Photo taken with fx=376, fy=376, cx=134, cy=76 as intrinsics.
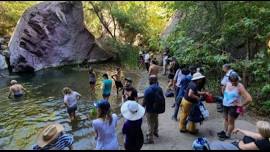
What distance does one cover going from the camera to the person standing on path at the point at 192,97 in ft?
33.2

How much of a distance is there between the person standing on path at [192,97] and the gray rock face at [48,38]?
20.5 meters

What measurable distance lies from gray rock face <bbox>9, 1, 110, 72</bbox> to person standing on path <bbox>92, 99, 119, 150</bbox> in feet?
75.7

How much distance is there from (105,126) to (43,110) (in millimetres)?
10041

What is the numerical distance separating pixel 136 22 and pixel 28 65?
34.4 ft

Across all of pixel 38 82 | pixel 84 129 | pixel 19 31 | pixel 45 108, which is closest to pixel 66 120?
pixel 84 129

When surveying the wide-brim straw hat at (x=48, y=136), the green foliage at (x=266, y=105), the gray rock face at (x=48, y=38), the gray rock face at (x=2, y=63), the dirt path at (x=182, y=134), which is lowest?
the dirt path at (x=182, y=134)

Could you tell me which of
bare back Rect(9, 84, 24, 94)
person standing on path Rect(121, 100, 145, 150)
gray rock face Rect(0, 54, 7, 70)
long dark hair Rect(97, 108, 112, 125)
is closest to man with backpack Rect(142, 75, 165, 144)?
person standing on path Rect(121, 100, 145, 150)

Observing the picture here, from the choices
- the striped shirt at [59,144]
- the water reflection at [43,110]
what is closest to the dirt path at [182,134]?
the water reflection at [43,110]

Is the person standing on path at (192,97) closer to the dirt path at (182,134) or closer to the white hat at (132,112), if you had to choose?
the dirt path at (182,134)

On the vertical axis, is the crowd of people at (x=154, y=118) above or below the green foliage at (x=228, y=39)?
below

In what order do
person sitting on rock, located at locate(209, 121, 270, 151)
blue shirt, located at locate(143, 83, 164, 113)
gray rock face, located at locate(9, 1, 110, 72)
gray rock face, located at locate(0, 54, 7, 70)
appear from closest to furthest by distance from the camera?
1. person sitting on rock, located at locate(209, 121, 270, 151)
2. blue shirt, located at locate(143, 83, 164, 113)
3. gray rock face, located at locate(9, 1, 110, 72)
4. gray rock face, located at locate(0, 54, 7, 70)

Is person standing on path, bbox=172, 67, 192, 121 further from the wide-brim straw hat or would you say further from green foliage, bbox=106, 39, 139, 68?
green foliage, bbox=106, 39, 139, 68

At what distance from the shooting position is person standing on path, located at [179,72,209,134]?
1013 centimetres

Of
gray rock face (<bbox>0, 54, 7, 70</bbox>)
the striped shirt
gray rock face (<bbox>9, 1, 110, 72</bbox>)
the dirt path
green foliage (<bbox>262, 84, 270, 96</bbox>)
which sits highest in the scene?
gray rock face (<bbox>9, 1, 110, 72</bbox>)
